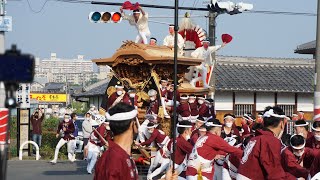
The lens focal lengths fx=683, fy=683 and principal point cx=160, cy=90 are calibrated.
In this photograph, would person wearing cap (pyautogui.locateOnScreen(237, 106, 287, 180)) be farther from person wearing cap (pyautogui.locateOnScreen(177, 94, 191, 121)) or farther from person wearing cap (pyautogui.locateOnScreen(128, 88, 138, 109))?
person wearing cap (pyautogui.locateOnScreen(128, 88, 138, 109))

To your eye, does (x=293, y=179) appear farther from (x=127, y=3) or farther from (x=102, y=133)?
(x=127, y=3)

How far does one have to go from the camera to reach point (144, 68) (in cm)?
1730

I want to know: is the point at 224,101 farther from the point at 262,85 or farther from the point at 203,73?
the point at 203,73

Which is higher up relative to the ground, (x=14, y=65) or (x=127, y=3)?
(x=127, y=3)

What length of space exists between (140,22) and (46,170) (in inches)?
206

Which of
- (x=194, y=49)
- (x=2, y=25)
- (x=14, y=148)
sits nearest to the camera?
(x=2, y=25)

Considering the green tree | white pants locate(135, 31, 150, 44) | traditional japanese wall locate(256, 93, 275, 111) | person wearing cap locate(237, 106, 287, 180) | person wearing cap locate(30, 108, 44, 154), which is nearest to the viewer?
person wearing cap locate(237, 106, 287, 180)

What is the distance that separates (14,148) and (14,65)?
2335 centimetres

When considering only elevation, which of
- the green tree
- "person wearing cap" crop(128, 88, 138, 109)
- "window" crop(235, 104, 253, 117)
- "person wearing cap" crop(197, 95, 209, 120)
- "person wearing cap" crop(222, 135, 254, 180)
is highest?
"person wearing cap" crop(128, 88, 138, 109)

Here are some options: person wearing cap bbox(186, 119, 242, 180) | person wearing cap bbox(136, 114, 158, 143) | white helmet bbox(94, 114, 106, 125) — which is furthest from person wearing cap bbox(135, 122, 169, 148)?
person wearing cap bbox(186, 119, 242, 180)

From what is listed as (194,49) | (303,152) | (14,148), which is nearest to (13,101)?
(303,152)

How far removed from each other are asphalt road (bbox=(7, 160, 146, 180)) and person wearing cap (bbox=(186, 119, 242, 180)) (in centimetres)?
663

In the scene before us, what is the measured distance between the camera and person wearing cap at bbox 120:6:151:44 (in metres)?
18.1

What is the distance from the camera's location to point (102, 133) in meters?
17.2
